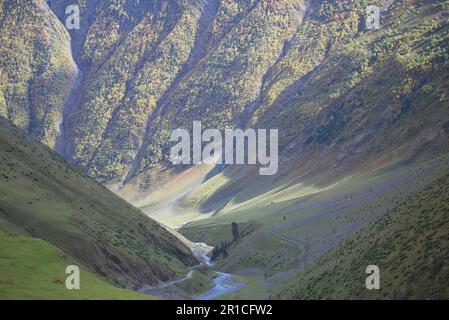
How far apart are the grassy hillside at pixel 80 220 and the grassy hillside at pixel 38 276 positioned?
48.3 ft

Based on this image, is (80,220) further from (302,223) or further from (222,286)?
(302,223)

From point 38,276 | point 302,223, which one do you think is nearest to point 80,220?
point 38,276

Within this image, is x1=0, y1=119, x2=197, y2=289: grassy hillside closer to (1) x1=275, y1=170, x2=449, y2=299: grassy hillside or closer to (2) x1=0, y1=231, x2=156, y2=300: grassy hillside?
(2) x1=0, y1=231, x2=156, y2=300: grassy hillside

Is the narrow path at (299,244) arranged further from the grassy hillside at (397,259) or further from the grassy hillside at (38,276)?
the grassy hillside at (38,276)

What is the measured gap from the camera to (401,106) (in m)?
188

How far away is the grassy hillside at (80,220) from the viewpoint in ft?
270

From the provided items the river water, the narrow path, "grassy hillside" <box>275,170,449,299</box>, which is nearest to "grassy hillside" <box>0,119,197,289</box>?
the river water

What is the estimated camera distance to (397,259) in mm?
58125

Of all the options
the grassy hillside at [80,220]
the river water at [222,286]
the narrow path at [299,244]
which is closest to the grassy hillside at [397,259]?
the river water at [222,286]

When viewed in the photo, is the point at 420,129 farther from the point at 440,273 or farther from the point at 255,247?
the point at 440,273

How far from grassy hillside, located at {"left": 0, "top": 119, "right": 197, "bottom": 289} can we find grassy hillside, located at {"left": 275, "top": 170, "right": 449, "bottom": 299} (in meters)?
19.2

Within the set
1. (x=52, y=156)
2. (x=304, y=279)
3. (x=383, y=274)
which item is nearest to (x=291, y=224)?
(x=52, y=156)
